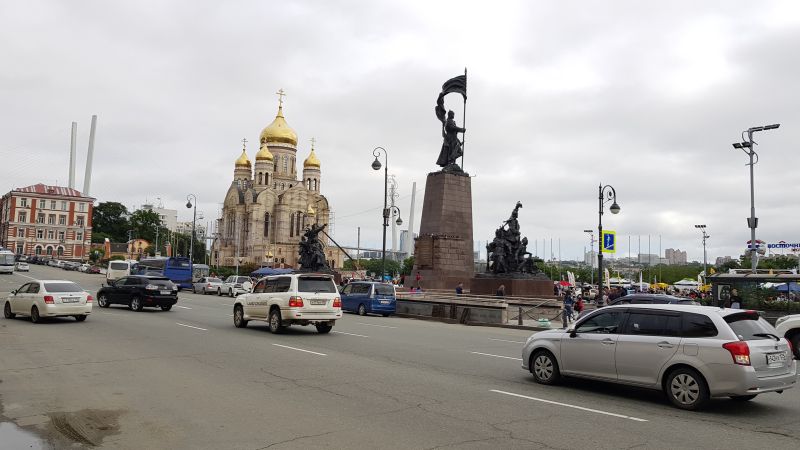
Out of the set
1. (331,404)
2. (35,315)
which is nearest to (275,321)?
(35,315)

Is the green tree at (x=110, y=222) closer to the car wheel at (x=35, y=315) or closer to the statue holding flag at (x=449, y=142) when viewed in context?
the statue holding flag at (x=449, y=142)

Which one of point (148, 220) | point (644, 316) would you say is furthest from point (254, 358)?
point (148, 220)

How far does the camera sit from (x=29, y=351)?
42.0 ft

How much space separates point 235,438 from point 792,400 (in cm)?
791

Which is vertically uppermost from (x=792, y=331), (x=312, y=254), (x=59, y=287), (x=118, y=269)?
(x=312, y=254)

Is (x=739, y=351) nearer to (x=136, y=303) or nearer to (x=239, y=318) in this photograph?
(x=239, y=318)

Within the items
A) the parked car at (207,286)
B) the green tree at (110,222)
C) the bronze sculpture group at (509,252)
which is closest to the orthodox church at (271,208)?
the green tree at (110,222)

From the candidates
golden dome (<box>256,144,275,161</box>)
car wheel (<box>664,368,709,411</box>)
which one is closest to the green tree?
golden dome (<box>256,144,275,161</box>)

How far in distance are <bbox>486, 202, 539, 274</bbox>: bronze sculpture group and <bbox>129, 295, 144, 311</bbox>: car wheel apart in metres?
16.5

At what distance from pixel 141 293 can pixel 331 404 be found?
18.8 m

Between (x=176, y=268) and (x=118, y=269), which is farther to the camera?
(x=118, y=269)

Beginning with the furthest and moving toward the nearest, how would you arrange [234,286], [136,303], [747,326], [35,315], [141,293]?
[234,286] → [136,303] → [141,293] → [35,315] → [747,326]

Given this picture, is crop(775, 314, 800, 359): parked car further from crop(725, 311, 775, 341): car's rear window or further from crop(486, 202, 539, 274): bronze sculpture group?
crop(486, 202, 539, 274): bronze sculpture group

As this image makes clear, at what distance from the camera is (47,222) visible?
383ft
